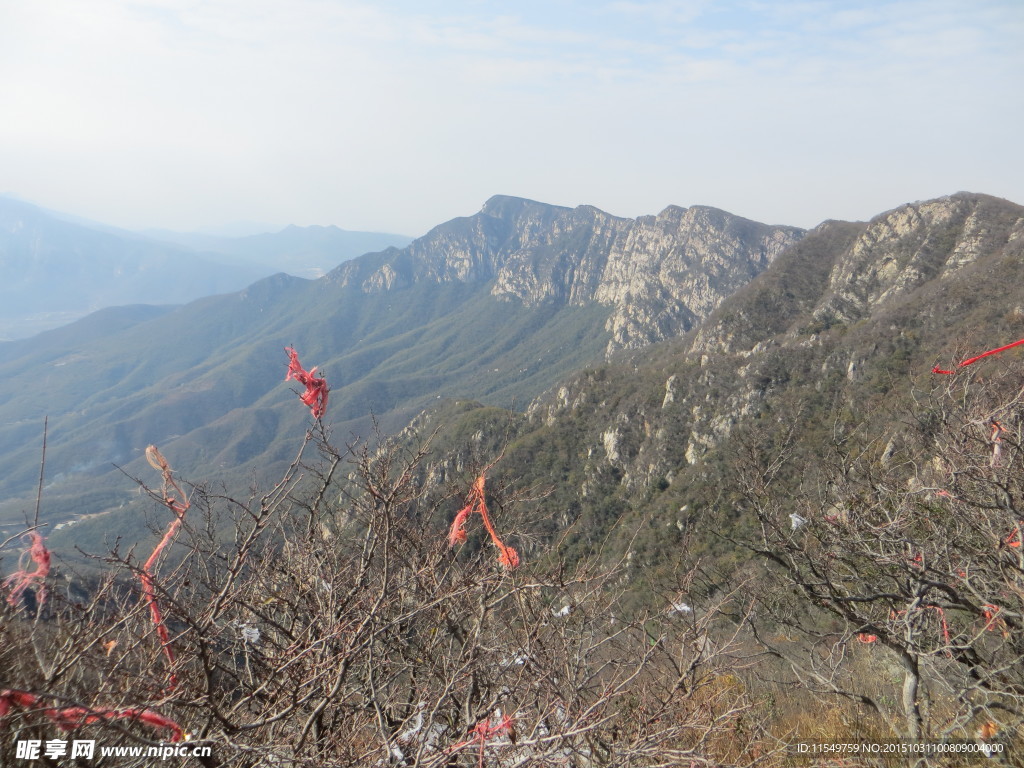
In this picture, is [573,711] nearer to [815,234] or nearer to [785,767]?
[785,767]

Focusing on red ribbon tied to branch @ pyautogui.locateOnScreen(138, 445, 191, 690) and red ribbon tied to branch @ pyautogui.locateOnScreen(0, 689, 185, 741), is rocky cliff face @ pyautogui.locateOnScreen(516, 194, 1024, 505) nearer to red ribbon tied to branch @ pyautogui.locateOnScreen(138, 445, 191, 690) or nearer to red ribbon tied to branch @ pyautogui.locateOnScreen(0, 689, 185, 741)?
red ribbon tied to branch @ pyautogui.locateOnScreen(138, 445, 191, 690)

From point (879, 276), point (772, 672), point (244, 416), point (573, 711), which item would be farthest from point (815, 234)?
point (244, 416)

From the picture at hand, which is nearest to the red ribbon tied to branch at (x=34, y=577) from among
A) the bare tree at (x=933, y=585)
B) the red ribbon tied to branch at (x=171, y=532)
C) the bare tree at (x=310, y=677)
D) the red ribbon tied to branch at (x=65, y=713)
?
the bare tree at (x=310, y=677)

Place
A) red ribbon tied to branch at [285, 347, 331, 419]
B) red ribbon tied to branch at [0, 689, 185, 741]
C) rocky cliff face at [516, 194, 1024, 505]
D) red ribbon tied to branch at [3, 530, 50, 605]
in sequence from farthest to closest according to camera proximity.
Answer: rocky cliff face at [516, 194, 1024, 505] < red ribbon tied to branch at [285, 347, 331, 419] < red ribbon tied to branch at [3, 530, 50, 605] < red ribbon tied to branch at [0, 689, 185, 741]

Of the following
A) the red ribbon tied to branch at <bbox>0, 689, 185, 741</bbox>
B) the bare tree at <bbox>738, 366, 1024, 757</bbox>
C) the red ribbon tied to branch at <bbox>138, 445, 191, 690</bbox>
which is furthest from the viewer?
the bare tree at <bbox>738, 366, 1024, 757</bbox>

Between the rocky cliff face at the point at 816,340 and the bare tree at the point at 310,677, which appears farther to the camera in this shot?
the rocky cliff face at the point at 816,340

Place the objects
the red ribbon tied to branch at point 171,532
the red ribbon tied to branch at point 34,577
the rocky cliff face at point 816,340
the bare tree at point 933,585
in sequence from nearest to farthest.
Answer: the red ribbon tied to branch at point 171,532 → the red ribbon tied to branch at point 34,577 → the bare tree at point 933,585 → the rocky cliff face at point 816,340

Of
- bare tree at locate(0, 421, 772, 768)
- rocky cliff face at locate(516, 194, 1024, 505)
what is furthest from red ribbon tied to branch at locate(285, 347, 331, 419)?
rocky cliff face at locate(516, 194, 1024, 505)

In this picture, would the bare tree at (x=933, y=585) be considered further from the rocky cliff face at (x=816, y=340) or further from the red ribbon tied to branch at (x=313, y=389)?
the rocky cliff face at (x=816, y=340)

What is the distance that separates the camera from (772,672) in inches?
403

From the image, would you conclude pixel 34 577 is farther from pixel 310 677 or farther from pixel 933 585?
pixel 933 585

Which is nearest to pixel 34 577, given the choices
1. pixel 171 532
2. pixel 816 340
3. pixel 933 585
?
pixel 171 532

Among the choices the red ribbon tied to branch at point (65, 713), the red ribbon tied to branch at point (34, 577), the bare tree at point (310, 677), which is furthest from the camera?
the red ribbon tied to branch at point (34, 577)

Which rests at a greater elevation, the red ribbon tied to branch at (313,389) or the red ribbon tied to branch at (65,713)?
the red ribbon tied to branch at (313,389)
